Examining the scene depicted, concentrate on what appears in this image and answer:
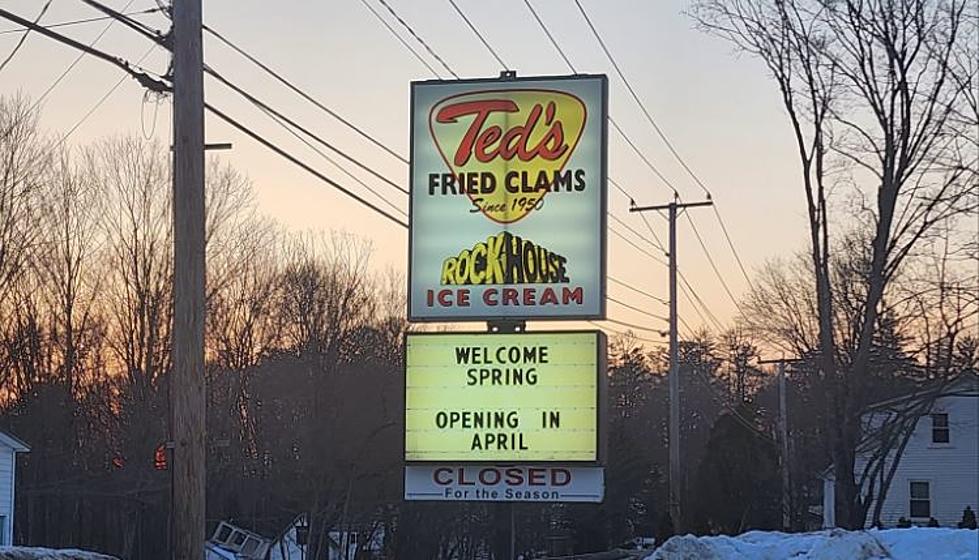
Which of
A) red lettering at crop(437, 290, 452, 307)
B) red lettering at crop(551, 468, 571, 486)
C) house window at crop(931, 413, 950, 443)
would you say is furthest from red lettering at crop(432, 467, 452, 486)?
house window at crop(931, 413, 950, 443)

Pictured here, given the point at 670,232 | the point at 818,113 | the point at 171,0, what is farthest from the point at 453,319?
the point at 670,232

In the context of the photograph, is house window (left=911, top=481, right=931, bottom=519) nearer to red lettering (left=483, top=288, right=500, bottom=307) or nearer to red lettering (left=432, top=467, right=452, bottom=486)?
red lettering (left=432, top=467, right=452, bottom=486)

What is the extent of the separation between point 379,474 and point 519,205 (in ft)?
78.3

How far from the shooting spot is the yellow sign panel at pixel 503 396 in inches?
644

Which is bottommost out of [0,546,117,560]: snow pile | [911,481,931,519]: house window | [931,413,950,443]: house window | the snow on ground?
[911,481,931,519]: house window

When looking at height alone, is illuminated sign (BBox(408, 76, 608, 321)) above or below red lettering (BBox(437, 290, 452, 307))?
above

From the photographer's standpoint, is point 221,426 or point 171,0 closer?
point 171,0

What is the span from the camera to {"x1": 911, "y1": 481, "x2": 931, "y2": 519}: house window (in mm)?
48469

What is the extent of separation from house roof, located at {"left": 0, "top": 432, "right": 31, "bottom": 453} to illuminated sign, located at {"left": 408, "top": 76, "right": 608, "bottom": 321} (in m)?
21.5

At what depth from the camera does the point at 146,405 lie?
1913 inches

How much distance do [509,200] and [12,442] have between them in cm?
2286

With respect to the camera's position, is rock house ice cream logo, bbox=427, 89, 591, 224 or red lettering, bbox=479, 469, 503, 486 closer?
red lettering, bbox=479, 469, 503, 486

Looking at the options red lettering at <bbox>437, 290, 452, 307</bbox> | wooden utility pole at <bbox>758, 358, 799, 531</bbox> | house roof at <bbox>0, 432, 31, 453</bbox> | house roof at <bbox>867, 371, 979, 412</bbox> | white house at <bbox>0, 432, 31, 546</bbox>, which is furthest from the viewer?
wooden utility pole at <bbox>758, 358, 799, 531</bbox>

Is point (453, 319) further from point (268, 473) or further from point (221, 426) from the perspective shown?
point (221, 426)
